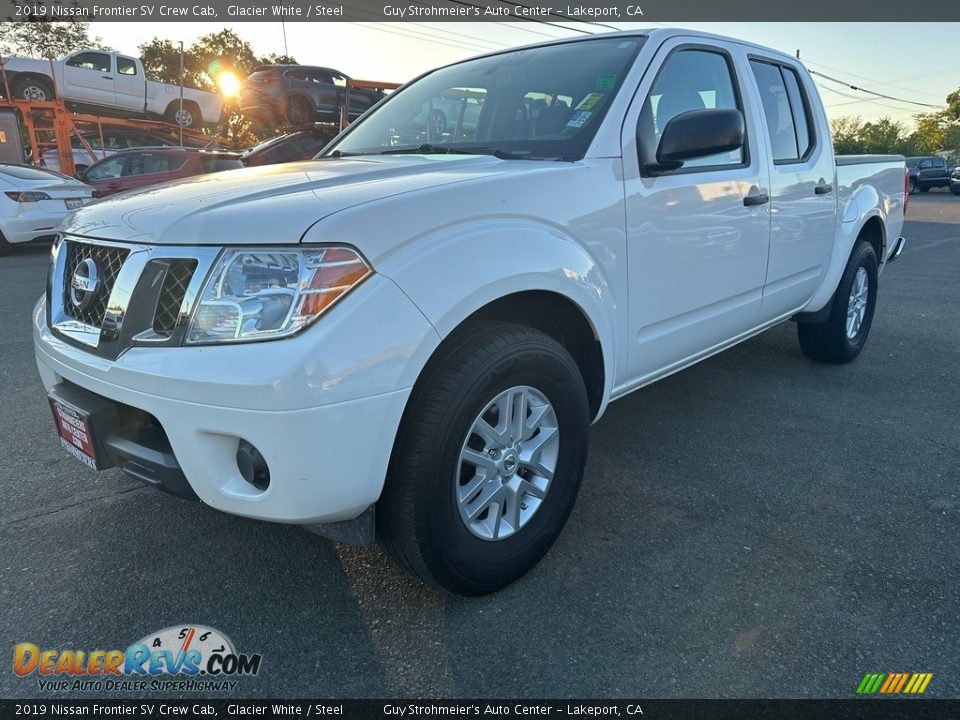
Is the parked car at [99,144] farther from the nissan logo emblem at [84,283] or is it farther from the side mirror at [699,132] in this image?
the side mirror at [699,132]

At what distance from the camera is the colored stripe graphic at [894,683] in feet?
5.97

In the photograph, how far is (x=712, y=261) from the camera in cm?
294

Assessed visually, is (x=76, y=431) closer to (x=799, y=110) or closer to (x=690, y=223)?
(x=690, y=223)

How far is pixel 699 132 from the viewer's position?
2477 mm

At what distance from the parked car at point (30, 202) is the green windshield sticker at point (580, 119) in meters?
8.85

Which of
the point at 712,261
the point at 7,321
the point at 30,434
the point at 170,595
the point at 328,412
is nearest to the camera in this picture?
the point at 328,412

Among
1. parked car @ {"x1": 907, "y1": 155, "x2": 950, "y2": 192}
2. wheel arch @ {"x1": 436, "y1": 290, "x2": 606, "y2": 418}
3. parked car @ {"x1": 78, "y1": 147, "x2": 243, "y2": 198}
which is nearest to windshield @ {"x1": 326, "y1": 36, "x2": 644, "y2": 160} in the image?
wheel arch @ {"x1": 436, "y1": 290, "x2": 606, "y2": 418}

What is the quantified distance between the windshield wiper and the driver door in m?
0.44

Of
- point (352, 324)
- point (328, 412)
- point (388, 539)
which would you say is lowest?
point (388, 539)

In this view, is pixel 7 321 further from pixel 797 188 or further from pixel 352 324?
pixel 797 188

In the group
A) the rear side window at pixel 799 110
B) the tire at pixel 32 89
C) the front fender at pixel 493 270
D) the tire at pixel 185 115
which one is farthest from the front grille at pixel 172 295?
the tire at pixel 185 115

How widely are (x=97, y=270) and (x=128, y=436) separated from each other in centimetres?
52

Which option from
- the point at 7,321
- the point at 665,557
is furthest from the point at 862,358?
the point at 7,321

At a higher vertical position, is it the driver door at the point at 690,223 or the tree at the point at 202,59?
the tree at the point at 202,59
